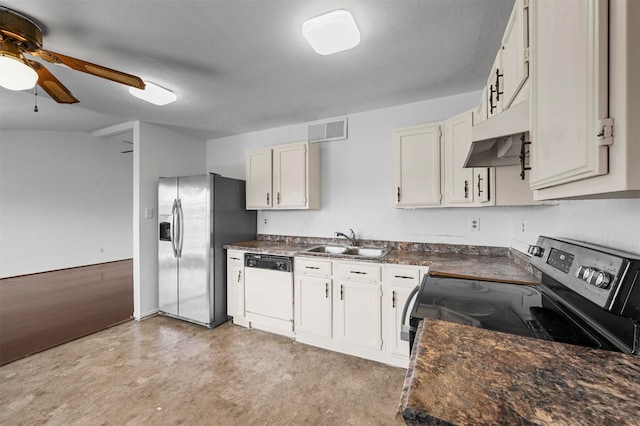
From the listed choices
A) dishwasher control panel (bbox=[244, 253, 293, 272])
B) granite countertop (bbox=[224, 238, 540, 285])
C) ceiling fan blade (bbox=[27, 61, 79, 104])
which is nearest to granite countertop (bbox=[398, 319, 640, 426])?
granite countertop (bbox=[224, 238, 540, 285])

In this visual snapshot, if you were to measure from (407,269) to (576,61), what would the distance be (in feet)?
5.93

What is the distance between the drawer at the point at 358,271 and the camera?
2391 millimetres

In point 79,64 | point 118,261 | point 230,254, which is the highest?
point 79,64

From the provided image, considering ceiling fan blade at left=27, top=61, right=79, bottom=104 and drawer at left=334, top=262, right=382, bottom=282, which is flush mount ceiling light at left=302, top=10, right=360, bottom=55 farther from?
drawer at left=334, top=262, right=382, bottom=282

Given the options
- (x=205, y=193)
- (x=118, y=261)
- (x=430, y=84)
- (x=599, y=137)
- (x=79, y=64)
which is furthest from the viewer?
(x=118, y=261)

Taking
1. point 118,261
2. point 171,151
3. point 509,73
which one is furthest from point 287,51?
point 118,261

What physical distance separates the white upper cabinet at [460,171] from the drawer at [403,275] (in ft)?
2.21

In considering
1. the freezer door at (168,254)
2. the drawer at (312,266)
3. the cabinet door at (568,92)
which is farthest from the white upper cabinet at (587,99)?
the freezer door at (168,254)

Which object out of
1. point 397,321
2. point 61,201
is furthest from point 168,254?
point 61,201

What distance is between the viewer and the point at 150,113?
313 centimetres

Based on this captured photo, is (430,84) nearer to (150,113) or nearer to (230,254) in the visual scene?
(230,254)

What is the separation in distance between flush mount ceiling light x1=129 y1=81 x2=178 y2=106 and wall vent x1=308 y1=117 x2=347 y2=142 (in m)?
1.53

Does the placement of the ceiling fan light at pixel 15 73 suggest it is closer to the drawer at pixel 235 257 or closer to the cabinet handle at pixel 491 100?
the drawer at pixel 235 257

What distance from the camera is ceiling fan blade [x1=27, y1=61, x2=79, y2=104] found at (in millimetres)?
1645
